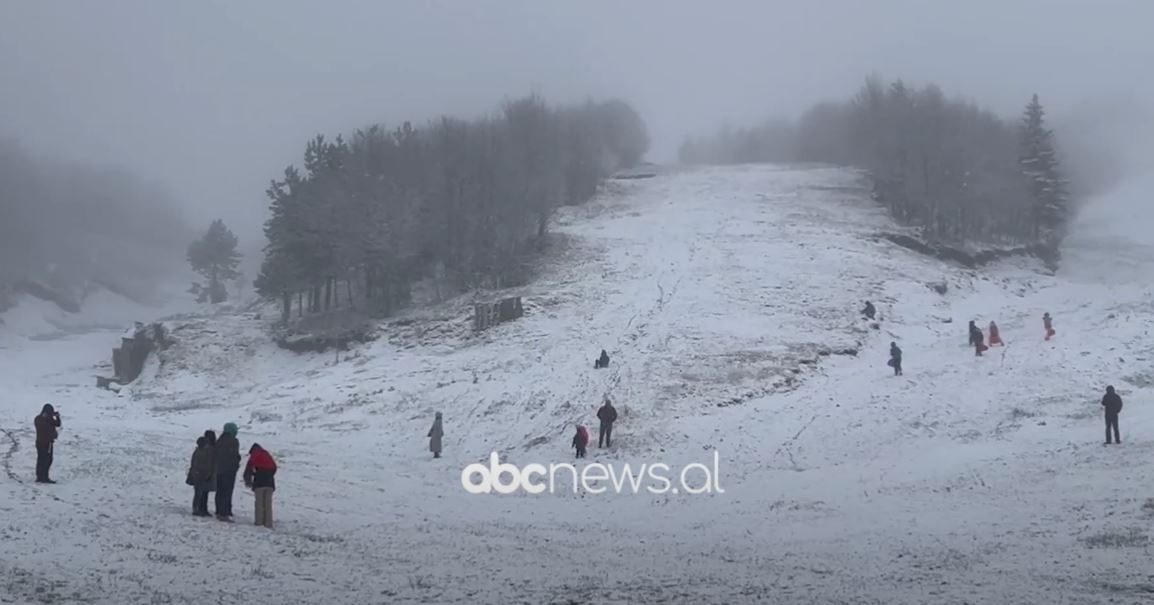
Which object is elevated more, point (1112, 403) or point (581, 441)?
point (1112, 403)

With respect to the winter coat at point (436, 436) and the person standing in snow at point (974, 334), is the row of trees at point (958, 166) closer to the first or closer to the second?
the person standing in snow at point (974, 334)

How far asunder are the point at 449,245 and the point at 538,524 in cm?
3943

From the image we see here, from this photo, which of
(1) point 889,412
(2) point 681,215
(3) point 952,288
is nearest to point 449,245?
(2) point 681,215

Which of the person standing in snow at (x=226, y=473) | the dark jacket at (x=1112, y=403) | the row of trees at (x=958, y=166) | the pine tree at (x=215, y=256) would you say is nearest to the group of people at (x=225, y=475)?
the person standing in snow at (x=226, y=473)

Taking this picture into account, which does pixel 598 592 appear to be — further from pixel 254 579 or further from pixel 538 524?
pixel 538 524

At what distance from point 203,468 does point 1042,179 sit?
73.8 meters

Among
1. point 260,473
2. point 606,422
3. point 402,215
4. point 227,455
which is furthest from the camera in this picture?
point 402,215

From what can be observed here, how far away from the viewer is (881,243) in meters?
62.9

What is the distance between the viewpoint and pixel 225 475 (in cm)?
1723

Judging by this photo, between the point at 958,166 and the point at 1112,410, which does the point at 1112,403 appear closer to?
the point at 1112,410

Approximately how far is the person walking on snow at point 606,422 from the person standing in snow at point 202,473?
13367 mm

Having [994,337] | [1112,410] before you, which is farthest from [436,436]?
[994,337]

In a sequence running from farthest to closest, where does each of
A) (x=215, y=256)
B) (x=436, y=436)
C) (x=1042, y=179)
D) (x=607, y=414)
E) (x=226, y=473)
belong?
(x=215, y=256) < (x=1042, y=179) < (x=436, y=436) < (x=607, y=414) < (x=226, y=473)

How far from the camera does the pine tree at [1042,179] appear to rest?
75.1 metres
